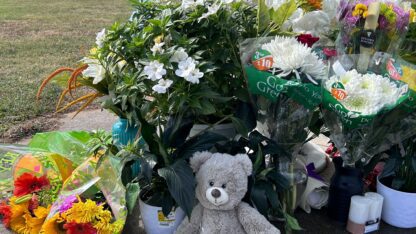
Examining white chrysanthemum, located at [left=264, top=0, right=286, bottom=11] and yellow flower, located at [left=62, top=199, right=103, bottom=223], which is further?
white chrysanthemum, located at [left=264, top=0, right=286, bottom=11]

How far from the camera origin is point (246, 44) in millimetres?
2266

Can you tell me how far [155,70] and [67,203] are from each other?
2.73 feet

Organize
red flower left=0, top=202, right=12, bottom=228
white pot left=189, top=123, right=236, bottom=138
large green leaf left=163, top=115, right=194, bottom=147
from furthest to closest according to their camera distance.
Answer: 1. white pot left=189, top=123, right=236, bottom=138
2. red flower left=0, top=202, right=12, bottom=228
3. large green leaf left=163, top=115, right=194, bottom=147

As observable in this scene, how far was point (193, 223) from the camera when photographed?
2258 millimetres

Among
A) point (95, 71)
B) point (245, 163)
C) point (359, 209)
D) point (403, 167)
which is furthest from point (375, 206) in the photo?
point (95, 71)

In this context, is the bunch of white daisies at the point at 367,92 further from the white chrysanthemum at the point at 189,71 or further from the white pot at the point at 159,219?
the white pot at the point at 159,219

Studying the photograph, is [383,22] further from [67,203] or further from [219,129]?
[67,203]

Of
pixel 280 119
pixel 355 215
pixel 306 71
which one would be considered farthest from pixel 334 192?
pixel 306 71

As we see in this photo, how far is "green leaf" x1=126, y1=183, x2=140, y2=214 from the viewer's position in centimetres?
222

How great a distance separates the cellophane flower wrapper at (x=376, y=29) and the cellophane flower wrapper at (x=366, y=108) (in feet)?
0.38

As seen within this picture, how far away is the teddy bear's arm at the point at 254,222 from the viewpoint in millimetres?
2170

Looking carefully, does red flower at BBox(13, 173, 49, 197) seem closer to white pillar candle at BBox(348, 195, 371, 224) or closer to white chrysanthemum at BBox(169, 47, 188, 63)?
white chrysanthemum at BBox(169, 47, 188, 63)

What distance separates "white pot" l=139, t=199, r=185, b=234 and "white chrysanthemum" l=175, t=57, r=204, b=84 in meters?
0.70

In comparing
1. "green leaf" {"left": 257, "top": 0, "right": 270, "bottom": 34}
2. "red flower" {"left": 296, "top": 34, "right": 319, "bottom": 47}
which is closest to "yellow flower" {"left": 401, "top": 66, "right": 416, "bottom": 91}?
"red flower" {"left": 296, "top": 34, "right": 319, "bottom": 47}
